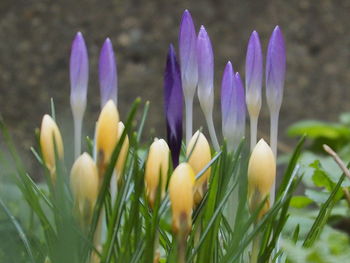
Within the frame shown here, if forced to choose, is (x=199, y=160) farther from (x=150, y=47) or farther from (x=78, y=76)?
(x=150, y=47)

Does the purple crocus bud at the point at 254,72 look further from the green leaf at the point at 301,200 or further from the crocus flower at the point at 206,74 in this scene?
the green leaf at the point at 301,200

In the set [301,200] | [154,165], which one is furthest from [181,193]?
[301,200]

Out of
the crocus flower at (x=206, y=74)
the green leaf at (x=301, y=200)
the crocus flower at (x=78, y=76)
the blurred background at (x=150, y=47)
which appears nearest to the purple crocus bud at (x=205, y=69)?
the crocus flower at (x=206, y=74)

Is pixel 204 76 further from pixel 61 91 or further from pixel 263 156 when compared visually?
pixel 61 91

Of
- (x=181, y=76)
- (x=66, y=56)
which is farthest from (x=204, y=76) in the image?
(x=66, y=56)

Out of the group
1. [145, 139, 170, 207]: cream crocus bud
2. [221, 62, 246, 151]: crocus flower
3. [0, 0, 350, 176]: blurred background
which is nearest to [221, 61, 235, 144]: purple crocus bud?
[221, 62, 246, 151]: crocus flower

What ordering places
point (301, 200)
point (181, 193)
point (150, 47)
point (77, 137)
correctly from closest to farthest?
point (181, 193)
point (77, 137)
point (301, 200)
point (150, 47)

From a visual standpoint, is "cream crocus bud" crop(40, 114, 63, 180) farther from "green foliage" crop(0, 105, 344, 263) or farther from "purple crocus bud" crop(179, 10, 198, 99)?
"purple crocus bud" crop(179, 10, 198, 99)
